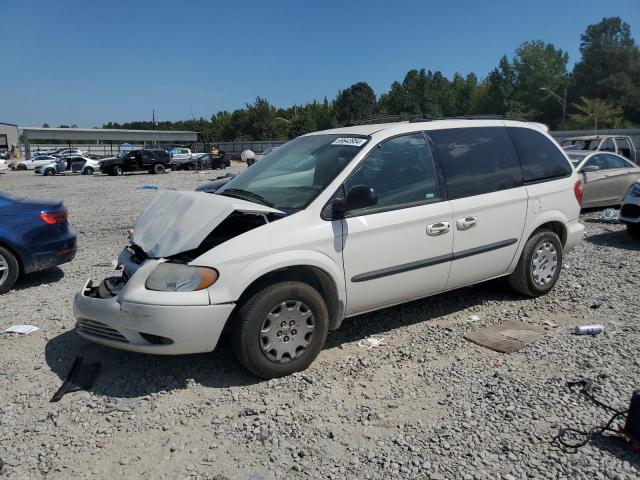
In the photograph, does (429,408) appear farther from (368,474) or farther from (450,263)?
(450,263)

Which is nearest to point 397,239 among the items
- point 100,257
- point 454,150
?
point 454,150

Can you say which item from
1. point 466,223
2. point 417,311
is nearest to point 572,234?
point 466,223

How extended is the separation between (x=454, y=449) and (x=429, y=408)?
48 centimetres

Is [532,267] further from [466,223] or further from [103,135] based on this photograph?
[103,135]

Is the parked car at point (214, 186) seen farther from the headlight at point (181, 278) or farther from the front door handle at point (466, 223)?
the front door handle at point (466, 223)

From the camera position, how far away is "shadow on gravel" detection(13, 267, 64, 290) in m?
6.56

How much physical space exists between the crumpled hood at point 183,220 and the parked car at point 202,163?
1397 inches

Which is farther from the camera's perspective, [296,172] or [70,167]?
[70,167]

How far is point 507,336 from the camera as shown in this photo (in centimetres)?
462

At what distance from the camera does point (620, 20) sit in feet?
238

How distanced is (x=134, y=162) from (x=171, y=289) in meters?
33.1

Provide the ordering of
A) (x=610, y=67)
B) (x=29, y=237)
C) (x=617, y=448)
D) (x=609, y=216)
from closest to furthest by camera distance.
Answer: (x=617, y=448) → (x=29, y=237) → (x=609, y=216) → (x=610, y=67)

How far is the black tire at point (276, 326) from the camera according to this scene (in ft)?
11.8

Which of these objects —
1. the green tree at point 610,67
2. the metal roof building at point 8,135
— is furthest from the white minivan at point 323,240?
the metal roof building at point 8,135
